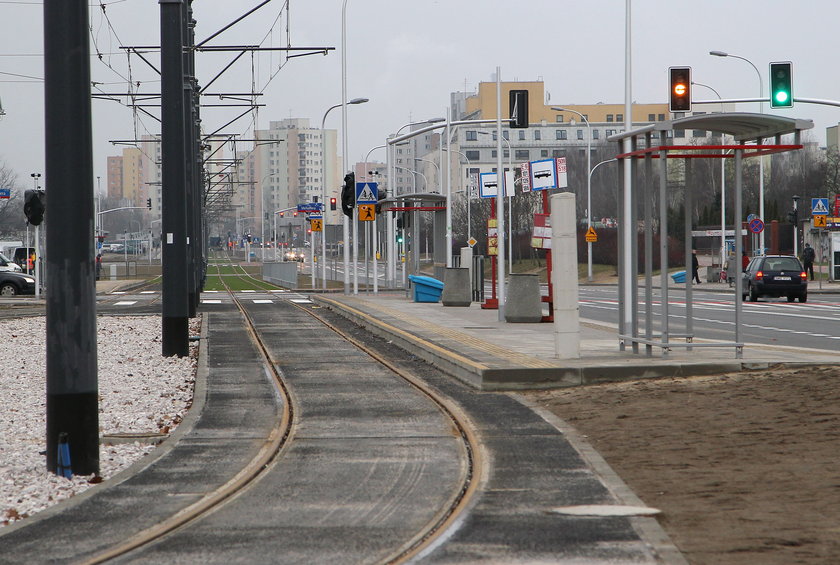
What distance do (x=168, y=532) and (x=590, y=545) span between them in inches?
91.2

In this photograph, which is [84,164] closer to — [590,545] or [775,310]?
[590,545]

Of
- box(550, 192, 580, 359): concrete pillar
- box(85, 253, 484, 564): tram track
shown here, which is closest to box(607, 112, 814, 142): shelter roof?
box(550, 192, 580, 359): concrete pillar

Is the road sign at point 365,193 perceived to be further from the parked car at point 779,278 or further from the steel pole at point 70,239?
the steel pole at point 70,239

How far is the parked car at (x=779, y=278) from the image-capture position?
40594mm

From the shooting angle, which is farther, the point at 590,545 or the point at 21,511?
the point at 21,511

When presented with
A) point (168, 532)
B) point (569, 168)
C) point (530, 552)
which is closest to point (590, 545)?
point (530, 552)

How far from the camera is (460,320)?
25672 mm

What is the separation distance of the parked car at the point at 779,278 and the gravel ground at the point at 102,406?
23.3 meters

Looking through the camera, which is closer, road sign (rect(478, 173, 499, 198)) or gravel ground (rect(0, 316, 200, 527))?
gravel ground (rect(0, 316, 200, 527))

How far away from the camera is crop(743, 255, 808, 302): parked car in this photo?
1598 inches

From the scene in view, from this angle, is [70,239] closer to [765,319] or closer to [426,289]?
[765,319]

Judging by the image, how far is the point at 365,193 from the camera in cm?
4009

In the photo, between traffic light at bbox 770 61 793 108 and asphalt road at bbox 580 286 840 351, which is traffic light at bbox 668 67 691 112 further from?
asphalt road at bbox 580 286 840 351

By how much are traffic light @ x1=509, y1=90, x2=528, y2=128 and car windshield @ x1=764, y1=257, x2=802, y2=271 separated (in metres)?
14.6
